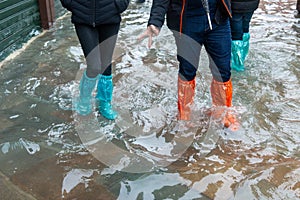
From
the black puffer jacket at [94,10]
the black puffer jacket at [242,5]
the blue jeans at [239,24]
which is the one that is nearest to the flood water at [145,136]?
the blue jeans at [239,24]

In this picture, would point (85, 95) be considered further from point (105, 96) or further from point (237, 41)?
point (237, 41)

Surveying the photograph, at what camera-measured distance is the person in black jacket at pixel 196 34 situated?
3.03 m

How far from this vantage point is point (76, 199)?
2.50 metres

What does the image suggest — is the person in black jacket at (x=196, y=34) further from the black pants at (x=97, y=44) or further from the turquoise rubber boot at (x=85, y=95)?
the turquoise rubber boot at (x=85, y=95)

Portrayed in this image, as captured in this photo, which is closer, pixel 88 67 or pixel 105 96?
pixel 88 67

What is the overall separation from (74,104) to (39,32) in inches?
97.6

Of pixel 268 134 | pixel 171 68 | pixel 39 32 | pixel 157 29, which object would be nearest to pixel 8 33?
pixel 39 32

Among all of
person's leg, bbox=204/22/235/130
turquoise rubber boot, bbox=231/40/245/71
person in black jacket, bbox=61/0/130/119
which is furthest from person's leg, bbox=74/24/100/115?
turquoise rubber boot, bbox=231/40/245/71

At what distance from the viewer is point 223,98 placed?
3.46 metres

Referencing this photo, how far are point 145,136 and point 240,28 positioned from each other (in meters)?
1.82

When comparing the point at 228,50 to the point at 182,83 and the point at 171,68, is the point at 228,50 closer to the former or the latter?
the point at 182,83

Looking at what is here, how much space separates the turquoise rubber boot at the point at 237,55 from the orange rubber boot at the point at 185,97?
1209mm

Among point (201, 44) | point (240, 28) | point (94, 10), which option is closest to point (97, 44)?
point (94, 10)

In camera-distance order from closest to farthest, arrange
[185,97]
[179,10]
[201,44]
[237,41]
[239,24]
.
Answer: [179,10] → [201,44] → [185,97] → [239,24] → [237,41]
